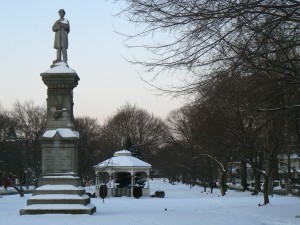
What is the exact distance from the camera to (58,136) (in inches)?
843

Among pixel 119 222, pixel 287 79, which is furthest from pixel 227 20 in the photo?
pixel 119 222

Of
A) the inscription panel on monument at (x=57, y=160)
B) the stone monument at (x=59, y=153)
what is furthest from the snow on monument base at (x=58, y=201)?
the inscription panel on monument at (x=57, y=160)

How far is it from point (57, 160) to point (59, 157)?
0.47 ft

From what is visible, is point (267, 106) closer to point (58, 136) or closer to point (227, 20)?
point (227, 20)

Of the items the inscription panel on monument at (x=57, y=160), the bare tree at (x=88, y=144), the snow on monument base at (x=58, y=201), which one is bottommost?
the snow on monument base at (x=58, y=201)

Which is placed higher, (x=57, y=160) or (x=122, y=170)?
(x=57, y=160)

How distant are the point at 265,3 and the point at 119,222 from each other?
9.34 m

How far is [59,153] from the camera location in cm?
2153

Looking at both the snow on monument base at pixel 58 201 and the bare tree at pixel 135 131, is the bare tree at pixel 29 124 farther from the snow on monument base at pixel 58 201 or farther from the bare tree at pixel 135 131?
the snow on monument base at pixel 58 201

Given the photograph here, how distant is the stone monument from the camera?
67.7 feet

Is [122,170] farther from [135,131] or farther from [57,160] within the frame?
[135,131]

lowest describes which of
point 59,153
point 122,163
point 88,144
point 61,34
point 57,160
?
point 57,160

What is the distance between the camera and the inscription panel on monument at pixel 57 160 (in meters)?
21.4

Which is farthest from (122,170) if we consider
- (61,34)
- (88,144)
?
(88,144)
